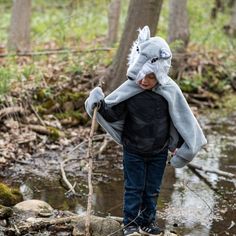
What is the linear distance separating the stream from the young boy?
942mm

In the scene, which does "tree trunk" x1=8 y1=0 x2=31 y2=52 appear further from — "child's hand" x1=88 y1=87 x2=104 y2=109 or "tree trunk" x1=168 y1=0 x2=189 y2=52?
"child's hand" x1=88 y1=87 x2=104 y2=109

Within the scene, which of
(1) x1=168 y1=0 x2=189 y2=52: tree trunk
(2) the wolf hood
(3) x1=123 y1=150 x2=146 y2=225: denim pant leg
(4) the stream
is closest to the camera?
(2) the wolf hood

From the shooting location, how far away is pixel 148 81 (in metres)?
4.47

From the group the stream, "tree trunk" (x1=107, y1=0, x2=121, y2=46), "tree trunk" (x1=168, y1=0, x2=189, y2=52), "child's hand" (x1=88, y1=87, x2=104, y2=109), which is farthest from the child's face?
"tree trunk" (x1=107, y1=0, x2=121, y2=46)

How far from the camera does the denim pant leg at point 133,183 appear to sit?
4668mm

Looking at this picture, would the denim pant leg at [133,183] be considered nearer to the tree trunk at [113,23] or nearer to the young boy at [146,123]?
the young boy at [146,123]

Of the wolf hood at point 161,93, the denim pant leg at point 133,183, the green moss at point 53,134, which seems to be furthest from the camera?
the green moss at point 53,134

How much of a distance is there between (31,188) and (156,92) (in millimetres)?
2802

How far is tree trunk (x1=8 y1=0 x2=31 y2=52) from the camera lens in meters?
12.6

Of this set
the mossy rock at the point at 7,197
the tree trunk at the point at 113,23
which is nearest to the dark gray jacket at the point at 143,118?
the mossy rock at the point at 7,197

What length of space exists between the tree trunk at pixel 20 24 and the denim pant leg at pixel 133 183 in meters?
8.42

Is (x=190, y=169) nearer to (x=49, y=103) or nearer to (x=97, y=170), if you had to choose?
(x=97, y=170)

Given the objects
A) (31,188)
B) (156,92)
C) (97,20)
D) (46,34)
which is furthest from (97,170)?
(97,20)

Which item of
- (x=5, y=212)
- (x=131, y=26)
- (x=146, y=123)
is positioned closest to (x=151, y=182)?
(x=146, y=123)
